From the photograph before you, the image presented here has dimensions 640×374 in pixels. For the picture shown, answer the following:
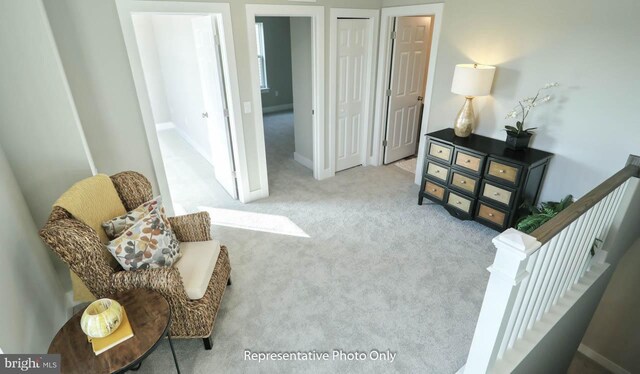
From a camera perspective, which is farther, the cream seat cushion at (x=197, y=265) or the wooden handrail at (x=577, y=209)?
the cream seat cushion at (x=197, y=265)

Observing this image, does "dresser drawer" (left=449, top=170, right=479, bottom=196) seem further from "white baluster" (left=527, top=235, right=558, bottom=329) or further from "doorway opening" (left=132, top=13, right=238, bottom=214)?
"doorway opening" (left=132, top=13, right=238, bottom=214)

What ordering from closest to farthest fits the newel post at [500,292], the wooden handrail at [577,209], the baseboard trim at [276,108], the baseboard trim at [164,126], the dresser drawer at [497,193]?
the newel post at [500,292], the wooden handrail at [577,209], the dresser drawer at [497,193], the baseboard trim at [164,126], the baseboard trim at [276,108]

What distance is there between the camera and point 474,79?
9.91ft

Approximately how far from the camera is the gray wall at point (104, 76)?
2.38 m

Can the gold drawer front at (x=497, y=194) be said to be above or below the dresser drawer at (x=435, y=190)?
above

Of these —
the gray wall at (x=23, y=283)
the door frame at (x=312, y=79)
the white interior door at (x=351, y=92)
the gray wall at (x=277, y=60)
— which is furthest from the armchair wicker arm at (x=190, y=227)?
the gray wall at (x=277, y=60)

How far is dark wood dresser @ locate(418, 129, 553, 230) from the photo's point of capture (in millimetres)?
2893

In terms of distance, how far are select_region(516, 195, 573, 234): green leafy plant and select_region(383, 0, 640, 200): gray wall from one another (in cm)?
23

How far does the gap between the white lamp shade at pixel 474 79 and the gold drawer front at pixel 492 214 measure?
1.09 meters

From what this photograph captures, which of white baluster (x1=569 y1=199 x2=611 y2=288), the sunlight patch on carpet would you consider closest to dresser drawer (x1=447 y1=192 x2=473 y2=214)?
white baluster (x1=569 y1=199 x2=611 y2=288)

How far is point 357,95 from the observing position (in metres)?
4.38

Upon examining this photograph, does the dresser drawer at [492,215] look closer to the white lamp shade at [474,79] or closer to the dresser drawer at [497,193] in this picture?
the dresser drawer at [497,193]

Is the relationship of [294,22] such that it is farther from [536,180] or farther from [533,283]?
[533,283]

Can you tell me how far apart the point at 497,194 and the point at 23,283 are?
11.6 feet
